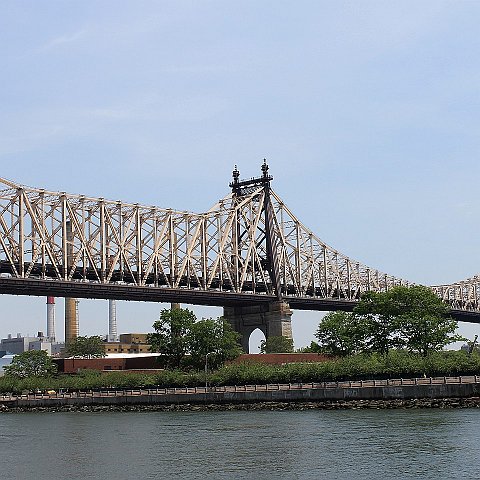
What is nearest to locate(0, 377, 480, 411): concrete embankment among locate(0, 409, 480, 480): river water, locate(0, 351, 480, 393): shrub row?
locate(0, 409, 480, 480): river water

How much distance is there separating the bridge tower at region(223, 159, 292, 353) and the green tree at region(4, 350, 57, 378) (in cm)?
3581

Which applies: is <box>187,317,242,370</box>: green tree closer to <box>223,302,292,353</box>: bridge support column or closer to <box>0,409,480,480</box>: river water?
<box>223,302,292,353</box>: bridge support column

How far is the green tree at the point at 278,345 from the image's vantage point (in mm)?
143125

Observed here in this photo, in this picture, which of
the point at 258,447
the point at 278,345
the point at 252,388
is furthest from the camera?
the point at 278,345

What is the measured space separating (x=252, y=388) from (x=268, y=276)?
7081cm

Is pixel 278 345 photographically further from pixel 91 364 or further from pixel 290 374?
pixel 290 374

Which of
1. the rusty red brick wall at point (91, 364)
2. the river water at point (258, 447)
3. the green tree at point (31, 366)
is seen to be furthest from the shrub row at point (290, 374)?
the river water at point (258, 447)

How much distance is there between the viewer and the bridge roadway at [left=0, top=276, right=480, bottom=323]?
392ft

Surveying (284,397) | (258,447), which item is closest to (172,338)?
(284,397)

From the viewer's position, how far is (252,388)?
313 ft

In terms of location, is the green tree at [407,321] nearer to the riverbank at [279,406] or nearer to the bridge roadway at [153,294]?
the riverbank at [279,406]

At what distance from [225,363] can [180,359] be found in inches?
220

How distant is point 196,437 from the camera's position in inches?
2650

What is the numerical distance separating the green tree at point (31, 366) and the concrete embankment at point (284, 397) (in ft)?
54.8
